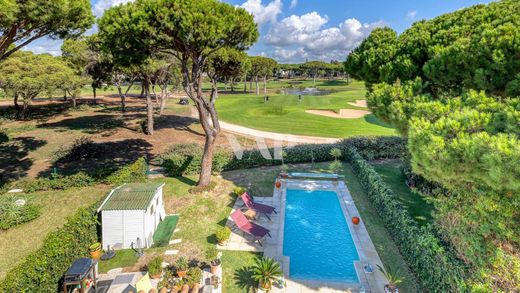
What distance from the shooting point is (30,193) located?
16.8 meters

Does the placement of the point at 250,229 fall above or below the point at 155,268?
above

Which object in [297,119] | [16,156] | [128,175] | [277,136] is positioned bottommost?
[16,156]

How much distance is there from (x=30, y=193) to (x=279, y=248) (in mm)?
15587

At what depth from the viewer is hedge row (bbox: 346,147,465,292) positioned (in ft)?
27.1

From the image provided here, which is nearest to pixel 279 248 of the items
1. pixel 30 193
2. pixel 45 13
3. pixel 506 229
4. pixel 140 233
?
pixel 140 233

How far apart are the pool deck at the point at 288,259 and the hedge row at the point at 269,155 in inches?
156

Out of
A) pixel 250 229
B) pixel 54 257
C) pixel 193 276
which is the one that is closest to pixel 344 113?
pixel 250 229

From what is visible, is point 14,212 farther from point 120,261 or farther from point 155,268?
point 155,268

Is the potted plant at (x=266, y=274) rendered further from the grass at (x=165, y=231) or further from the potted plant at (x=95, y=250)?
the potted plant at (x=95, y=250)

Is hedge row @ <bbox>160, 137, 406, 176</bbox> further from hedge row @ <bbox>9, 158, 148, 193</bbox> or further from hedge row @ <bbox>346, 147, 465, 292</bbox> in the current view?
hedge row @ <bbox>346, 147, 465, 292</bbox>

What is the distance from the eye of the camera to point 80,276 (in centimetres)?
868

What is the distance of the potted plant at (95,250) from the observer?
11.3m

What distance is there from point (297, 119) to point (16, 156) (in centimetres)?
2931

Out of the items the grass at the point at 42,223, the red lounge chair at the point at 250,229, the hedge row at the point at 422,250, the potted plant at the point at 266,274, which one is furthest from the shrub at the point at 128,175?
the hedge row at the point at 422,250
